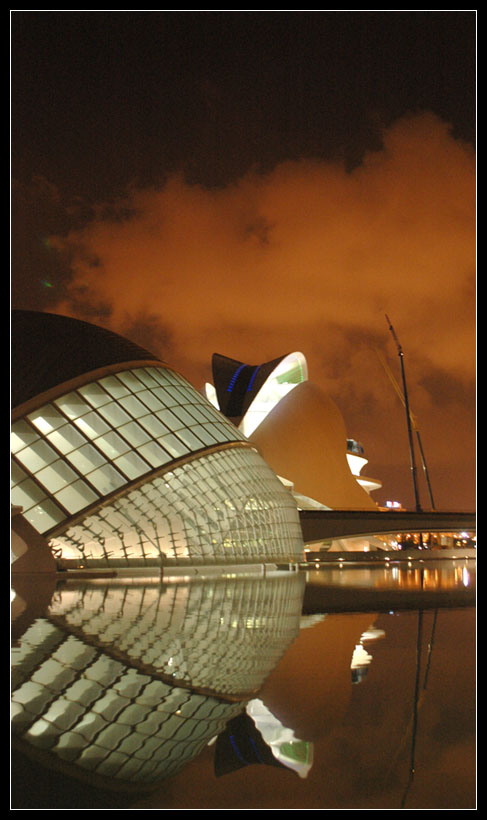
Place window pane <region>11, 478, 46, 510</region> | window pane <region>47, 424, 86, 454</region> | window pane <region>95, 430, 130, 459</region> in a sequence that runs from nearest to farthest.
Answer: window pane <region>11, 478, 46, 510</region> → window pane <region>47, 424, 86, 454</region> → window pane <region>95, 430, 130, 459</region>

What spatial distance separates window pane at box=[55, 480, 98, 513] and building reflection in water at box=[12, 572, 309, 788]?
759cm

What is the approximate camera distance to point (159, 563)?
20.6 m

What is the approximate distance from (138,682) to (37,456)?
51.2ft

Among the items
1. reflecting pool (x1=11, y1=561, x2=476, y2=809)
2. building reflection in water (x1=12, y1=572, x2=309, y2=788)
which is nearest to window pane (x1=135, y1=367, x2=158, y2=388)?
building reflection in water (x1=12, y1=572, x2=309, y2=788)

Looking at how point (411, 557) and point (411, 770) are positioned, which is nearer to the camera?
point (411, 770)

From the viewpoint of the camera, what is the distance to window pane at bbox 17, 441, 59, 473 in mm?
20516

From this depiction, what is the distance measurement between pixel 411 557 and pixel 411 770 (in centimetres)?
4638

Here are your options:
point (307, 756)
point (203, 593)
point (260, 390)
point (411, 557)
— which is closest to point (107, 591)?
point (203, 593)

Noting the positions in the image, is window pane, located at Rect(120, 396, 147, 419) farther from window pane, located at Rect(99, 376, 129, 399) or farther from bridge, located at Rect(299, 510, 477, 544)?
bridge, located at Rect(299, 510, 477, 544)

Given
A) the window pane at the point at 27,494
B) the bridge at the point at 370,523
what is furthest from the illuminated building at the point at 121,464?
the bridge at the point at 370,523

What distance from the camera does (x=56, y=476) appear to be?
2052 cm
